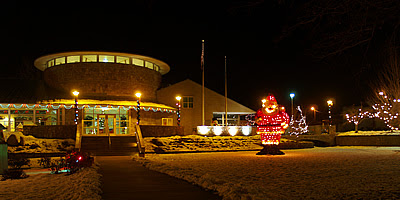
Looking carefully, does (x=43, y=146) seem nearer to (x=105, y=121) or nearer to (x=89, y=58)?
(x=105, y=121)

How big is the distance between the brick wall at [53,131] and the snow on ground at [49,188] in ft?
53.6

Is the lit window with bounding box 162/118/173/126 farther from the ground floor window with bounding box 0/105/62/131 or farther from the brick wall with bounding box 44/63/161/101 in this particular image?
the ground floor window with bounding box 0/105/62/131

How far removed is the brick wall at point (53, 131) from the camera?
28453 millimetres

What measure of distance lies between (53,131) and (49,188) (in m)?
19.8

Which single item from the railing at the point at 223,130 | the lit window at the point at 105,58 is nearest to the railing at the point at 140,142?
the railing at the point at 223,130

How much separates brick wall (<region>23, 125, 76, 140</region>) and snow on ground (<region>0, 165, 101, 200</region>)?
1633 centimetres

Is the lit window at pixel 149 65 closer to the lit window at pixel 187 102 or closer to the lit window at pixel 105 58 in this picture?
the lit window at pixel 105 58

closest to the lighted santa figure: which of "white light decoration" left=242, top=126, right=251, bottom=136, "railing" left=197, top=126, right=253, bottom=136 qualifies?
"railing" left=197, top=126, right=253, bottom=136

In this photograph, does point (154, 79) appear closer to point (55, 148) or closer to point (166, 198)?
point (55, 148)

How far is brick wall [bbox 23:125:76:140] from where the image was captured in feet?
93.4

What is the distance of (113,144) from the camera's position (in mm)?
27359

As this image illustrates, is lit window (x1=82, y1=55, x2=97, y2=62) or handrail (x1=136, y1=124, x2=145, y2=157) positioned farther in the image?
lit window (x1=82, y1=55, x2=97, y2=62)

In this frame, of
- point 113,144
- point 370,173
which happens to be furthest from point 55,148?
point 370,173

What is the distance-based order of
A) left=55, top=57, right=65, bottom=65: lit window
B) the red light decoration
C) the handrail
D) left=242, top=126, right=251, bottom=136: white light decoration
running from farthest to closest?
1. left=55, top=57, right=65, bottom=65: lit window
2. left=242, top=126, right=251, bottom=136: white light decoration
3. the handrail
4. the red light decoration
